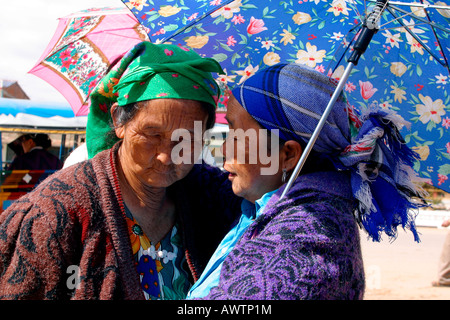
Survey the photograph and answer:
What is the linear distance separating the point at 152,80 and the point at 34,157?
7.93 meters

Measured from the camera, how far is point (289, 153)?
191 centimetres

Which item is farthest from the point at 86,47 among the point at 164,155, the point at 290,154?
the point at 290,154

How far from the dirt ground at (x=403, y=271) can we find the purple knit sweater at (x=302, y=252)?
3.60 m

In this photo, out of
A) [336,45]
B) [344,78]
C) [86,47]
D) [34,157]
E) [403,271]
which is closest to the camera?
[344,78]

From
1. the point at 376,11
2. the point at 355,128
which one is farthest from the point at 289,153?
the point at 376,11

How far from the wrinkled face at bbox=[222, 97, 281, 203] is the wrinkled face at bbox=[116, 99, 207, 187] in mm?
234

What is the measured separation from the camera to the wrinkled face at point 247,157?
6.40 ft

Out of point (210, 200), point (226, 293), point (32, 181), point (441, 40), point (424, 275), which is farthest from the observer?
point (32, 181)

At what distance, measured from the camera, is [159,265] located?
2125mm

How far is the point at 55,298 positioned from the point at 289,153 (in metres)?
1.17

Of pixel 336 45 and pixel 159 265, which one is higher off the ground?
pixel 336 45

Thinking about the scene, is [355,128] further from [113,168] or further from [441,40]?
[113,168]

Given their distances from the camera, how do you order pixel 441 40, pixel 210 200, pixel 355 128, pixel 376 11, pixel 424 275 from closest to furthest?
pixel 376 11 → pixel 355 128 → pixel 441 40 → pixel 210 200 → pixel 424 275

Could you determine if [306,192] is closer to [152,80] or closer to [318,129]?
[318,129]
